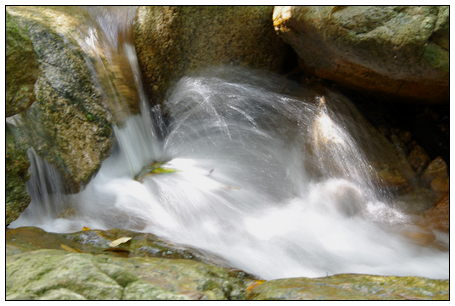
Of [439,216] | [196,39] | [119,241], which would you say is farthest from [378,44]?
[119,241]

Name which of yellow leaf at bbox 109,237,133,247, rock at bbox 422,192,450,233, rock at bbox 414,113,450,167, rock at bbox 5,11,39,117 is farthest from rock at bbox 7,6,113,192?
rock at bbox 414,113,450,167

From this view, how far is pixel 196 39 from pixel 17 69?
256 cm

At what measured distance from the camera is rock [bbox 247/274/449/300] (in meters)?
1.92

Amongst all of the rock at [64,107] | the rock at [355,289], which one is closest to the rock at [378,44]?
the rock at [355,289]

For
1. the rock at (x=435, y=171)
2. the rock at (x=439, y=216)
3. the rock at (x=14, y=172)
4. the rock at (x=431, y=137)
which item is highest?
the rock at (x=431, y=137)

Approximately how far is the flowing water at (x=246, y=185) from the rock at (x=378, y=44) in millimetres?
606

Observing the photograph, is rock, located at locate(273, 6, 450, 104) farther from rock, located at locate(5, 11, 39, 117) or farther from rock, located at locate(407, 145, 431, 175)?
rock, located at locate(5, 11, 39, 117)

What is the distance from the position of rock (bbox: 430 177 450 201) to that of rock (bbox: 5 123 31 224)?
418 centimetres

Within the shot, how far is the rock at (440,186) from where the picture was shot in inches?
156

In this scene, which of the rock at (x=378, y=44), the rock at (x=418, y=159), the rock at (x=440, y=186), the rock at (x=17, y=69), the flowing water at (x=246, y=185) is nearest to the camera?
the rock at (x=17, y=69)

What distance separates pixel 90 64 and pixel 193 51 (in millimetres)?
1401

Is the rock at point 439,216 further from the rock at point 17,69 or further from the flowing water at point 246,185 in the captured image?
the rock at point 17,69

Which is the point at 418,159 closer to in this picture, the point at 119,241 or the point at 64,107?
the point at 119,241

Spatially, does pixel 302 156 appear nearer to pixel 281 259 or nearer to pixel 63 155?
pixel 281 259
